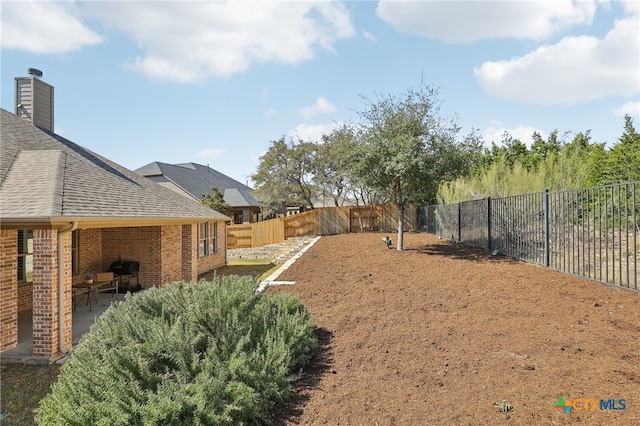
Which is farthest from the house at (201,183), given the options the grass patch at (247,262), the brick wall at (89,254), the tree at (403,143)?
the tree at (403,143)

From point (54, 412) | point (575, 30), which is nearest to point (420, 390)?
point (54, 412)

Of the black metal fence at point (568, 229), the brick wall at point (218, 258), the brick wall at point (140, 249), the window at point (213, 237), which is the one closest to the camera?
the black metal fence at point (568, 229)

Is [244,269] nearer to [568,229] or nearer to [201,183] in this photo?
[568,229]

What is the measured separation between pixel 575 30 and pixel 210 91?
379 inches

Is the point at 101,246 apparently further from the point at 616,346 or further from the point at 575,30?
the point at 575,30

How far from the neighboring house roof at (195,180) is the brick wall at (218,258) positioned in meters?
10.2

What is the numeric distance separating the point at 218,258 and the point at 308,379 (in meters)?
12.4

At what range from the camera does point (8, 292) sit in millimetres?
5805

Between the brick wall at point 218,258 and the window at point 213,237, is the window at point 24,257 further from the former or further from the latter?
the window at point 213,237

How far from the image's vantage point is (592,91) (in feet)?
42.2

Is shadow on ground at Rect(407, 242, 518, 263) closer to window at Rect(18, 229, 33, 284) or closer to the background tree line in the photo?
the background tree line

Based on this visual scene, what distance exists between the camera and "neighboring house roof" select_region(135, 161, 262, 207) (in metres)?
24.8

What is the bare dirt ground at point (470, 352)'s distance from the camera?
114 inches

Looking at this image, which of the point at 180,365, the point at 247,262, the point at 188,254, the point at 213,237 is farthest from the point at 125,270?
the point at 180,365
